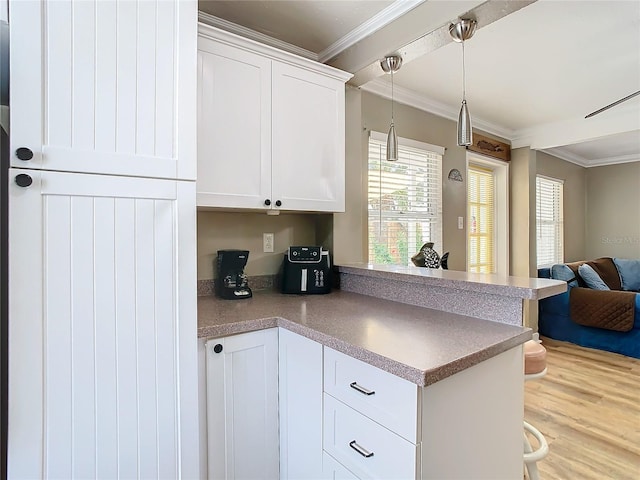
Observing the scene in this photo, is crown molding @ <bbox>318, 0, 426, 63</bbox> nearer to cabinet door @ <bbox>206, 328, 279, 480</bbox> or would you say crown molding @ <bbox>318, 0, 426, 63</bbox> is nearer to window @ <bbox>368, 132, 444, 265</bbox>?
window @ <bbox>368, 132, 444, 265</bbox>

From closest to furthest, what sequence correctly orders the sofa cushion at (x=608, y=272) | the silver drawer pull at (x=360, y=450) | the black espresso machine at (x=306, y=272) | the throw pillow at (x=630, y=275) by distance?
the silver drawer pull at (x=360, y=450) < the black espresso machine at (x=306, y=272) < the sofa cushion at (x=608, y=272) < the throw pillow at (x=630, y=275)

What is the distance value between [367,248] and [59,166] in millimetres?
2252

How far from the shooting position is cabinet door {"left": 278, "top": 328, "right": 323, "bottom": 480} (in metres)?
1.39

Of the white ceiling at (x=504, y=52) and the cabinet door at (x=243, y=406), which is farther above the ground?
the white ceiling at (x=504, y=52)

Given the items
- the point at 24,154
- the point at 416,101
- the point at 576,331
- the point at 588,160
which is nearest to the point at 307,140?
the point at 24,154

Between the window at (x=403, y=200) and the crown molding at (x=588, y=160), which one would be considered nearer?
the window at (x=403, y=200)

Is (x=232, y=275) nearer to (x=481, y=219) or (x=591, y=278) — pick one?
(x=481, y=219)

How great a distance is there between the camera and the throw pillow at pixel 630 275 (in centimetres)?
504

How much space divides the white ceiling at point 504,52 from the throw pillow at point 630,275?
2254 millimetres

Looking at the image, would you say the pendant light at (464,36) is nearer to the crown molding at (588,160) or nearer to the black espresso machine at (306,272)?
the black espresso machine at (306,272)

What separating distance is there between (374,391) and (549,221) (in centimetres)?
534

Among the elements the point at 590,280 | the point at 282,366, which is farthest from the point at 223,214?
the point at 590,280

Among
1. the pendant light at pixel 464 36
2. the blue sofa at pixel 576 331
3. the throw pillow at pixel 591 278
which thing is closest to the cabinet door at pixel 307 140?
the pendant light at pixel 464 36

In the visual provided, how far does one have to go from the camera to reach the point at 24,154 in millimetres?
1020
